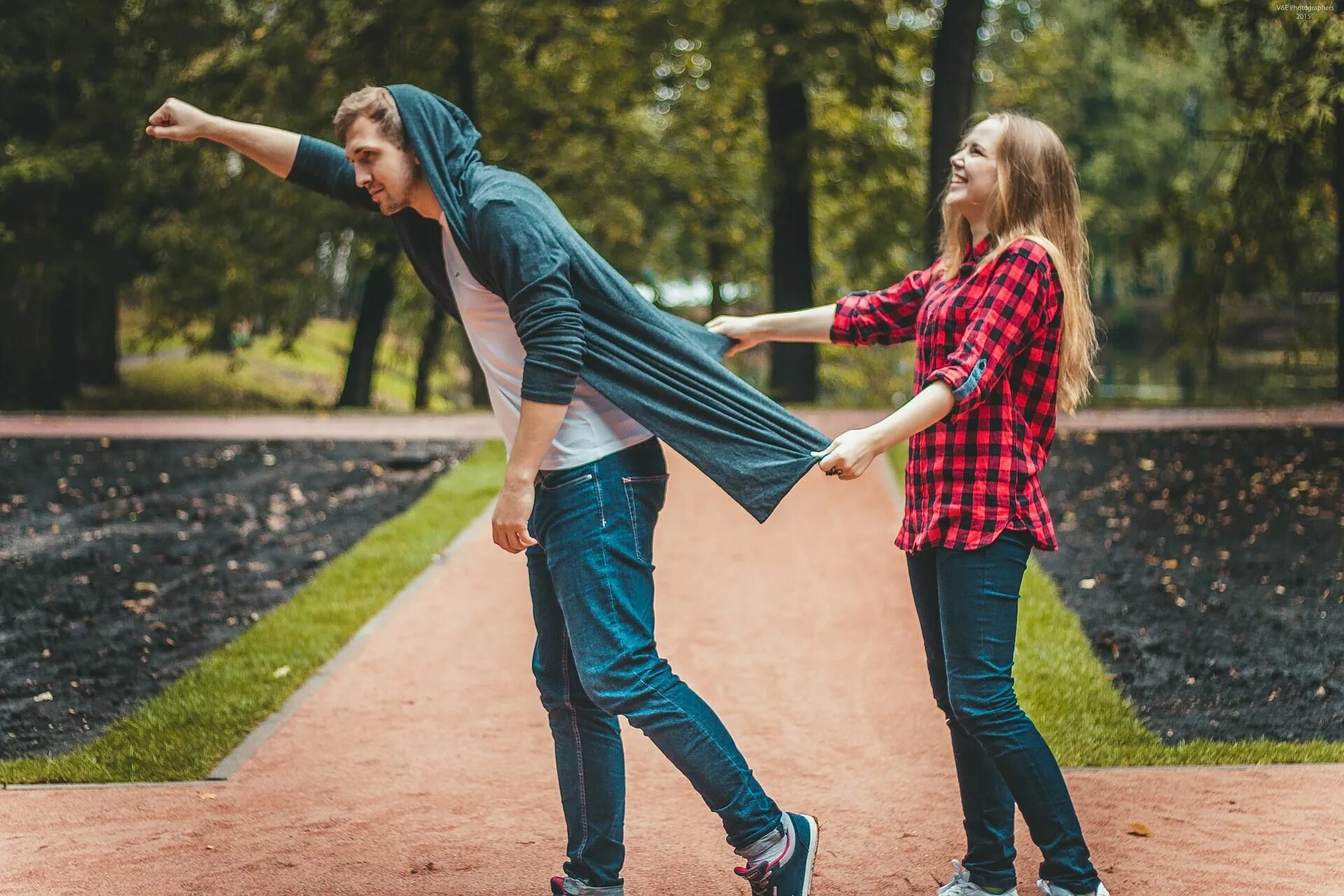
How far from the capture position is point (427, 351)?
22.5 meters

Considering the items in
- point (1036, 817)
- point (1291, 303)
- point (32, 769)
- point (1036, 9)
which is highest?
point (1036, 9)

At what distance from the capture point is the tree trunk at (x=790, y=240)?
15.7 m

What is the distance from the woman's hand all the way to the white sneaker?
1.43 meters

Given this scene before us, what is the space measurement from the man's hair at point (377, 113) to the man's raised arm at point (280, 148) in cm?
37

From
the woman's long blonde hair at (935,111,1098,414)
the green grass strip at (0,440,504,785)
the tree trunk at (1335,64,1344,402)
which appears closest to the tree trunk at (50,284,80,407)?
the green grass strip at (0,440,504,785)

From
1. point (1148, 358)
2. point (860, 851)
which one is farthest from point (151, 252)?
point (1148, 358)

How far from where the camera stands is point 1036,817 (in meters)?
3.20

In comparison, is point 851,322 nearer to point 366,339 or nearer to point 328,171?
point 328,171

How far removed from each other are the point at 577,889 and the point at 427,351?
1970cm

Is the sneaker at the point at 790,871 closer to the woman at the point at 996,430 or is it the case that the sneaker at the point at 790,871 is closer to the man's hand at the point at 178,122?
the woman at the point at 996,430

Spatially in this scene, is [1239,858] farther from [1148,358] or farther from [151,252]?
[1148,358]

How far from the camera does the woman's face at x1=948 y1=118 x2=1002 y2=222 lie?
321cm

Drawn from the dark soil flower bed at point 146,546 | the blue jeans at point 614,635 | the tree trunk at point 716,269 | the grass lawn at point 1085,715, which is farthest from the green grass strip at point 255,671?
the tree trunk at point 716,269

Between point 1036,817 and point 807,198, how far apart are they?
13.8 meters
